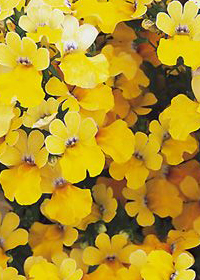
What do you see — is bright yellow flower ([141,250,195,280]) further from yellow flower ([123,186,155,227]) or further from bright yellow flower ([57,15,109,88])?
bright yellow flower ([57,15,109,88])

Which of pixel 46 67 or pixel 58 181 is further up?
pixel 46 67

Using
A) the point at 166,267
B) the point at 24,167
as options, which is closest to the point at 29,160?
the point at 24,167

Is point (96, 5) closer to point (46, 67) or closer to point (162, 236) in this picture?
point (46, 67)

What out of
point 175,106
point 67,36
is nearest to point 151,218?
point 175,106

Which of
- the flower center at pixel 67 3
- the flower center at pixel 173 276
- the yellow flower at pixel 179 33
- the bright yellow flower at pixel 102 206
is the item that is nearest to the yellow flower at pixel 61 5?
the flower center at pixel 67 3

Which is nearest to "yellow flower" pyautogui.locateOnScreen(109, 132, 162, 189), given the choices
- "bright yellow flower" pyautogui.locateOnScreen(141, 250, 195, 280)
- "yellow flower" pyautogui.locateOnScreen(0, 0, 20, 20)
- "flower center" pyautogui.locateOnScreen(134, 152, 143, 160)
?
"flower center" pyautogui.locateOnScreen(134, 152, 143, 160)

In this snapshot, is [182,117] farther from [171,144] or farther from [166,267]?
[166,267]

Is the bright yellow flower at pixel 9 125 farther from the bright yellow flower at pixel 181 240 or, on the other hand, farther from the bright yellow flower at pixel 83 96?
the bright yellow flower at pixel 181 240
